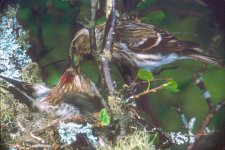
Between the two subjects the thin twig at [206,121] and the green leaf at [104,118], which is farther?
the thin twig at [206,121]

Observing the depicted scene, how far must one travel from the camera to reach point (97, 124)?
855 mm

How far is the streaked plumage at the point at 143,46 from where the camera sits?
3.02 ft

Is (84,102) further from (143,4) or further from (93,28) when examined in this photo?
(143,4)

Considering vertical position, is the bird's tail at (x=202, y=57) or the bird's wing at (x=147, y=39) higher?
the bird's wing at (x=147, y=39)

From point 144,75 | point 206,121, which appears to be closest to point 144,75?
point 144,75

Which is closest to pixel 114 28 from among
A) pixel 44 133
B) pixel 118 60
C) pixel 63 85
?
pixel 118 60

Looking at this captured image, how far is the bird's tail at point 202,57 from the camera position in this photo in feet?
3.20

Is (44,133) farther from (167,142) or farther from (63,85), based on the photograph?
(167,142)

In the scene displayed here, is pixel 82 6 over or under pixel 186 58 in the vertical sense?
over

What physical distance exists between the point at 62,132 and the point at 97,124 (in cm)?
8

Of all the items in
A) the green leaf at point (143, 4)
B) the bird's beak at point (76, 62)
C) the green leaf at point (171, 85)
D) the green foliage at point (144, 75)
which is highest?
the green leaf at point (143, 4)

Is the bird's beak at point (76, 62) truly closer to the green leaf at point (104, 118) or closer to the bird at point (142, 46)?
the bird at point (142, 46)

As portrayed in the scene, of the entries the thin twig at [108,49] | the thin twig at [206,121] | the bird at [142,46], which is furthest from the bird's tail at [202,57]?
the thin twig at [108,49]

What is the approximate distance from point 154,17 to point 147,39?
6 centimetres
